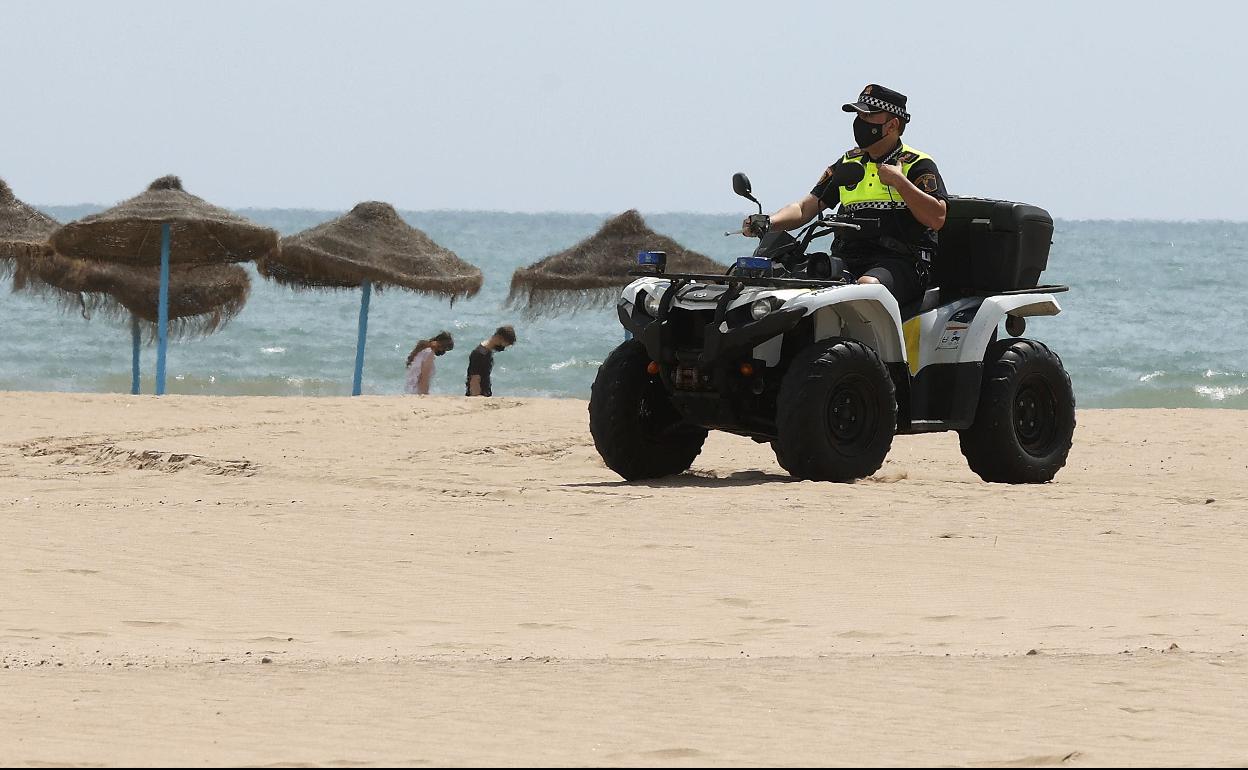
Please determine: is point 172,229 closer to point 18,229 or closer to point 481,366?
point 18,229

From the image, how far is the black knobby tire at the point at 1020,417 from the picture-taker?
9805mm

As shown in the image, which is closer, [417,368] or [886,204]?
[886,204]

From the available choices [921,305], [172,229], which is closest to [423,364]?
[172,229]

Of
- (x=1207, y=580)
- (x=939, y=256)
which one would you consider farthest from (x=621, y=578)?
(x=939, y=256)

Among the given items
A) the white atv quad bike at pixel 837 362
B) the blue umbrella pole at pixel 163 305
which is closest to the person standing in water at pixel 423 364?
the blue umbrella pole at pixel 163 305

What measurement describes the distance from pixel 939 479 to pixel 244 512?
4.00m

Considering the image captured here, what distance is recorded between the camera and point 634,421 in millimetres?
9617

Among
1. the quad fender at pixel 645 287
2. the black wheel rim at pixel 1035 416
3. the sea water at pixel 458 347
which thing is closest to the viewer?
the quad fender at pixel 645 287

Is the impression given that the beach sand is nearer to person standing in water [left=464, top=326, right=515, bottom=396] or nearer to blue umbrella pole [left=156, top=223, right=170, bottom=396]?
person standing in water [left=464, top=326, right=515, bottom=396]

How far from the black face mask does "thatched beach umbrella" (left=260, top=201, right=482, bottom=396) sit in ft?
32.6

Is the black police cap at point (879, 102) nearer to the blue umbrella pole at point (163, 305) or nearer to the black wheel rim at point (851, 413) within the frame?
the black wheel rim at point (851, 413)

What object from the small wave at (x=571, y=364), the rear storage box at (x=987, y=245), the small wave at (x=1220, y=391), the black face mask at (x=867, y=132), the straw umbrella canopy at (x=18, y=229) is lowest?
the small wave at (x=571, y=364)

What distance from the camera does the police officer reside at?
930 centimetres

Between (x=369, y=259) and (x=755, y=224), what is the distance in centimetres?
1003
